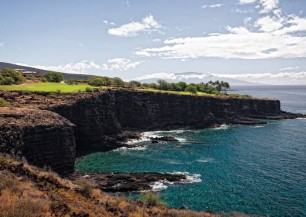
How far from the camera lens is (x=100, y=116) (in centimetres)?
9856

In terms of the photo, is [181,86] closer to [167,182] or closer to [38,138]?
[167,182]

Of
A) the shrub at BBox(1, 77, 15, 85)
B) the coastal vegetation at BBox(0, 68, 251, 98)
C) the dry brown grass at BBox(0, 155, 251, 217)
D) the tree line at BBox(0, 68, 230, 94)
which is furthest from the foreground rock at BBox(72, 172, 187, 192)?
the tree line at BBox(0, 68, 230, 94)

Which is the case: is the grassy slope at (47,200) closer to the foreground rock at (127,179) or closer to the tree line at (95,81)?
the foreground rock at (127,179)

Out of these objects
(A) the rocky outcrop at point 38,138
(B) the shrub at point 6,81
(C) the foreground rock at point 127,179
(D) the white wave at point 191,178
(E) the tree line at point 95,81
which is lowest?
(C) the foreground rock at point 127,179

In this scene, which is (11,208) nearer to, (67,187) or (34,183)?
(34,183)

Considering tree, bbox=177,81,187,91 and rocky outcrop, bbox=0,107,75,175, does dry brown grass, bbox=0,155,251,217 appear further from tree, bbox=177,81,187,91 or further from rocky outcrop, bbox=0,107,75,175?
tree, bbox=177,81,187,91

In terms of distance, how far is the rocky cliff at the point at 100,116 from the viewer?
62375mm

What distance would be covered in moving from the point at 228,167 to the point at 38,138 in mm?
39541

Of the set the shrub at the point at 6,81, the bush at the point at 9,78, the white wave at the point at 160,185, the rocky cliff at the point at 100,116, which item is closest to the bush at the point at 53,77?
the bush at the point at 9,78

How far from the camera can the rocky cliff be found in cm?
6238

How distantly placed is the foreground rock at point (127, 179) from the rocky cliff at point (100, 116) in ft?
22.3

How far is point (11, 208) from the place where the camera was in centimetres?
2231

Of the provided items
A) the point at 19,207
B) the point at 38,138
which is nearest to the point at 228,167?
the point at 38,138

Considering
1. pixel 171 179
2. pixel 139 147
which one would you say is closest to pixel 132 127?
pixel 139 147
